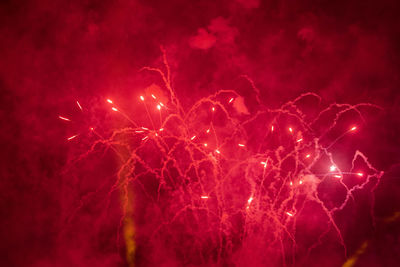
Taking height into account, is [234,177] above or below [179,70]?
below

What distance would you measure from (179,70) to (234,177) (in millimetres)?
1459

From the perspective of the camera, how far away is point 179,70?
11.3 ft

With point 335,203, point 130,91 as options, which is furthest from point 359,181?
point 130,91

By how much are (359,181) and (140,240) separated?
107 inches

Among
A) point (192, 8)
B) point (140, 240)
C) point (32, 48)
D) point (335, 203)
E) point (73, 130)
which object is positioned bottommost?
point (140, 240)

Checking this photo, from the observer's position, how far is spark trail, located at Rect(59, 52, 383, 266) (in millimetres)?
3383

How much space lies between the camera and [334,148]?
134 inches

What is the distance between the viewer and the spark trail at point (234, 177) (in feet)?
11.1

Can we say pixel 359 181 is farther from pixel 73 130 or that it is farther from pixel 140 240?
pixel 73 130

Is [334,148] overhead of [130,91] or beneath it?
beneath

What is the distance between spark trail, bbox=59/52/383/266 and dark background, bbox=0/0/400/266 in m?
0.20

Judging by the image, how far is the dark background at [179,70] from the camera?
3.40m

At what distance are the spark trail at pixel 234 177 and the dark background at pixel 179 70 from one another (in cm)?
20

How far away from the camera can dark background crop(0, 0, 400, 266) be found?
3.40 metres
